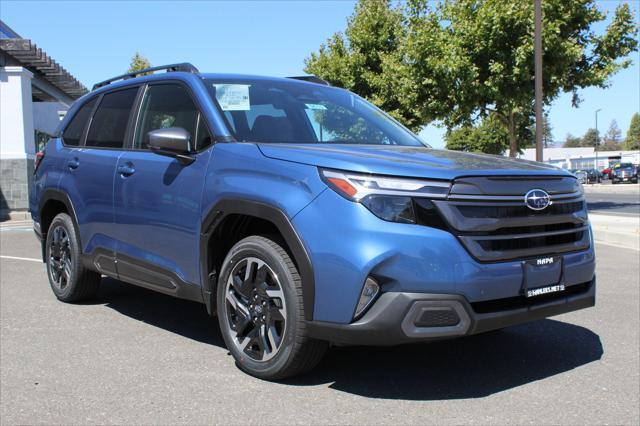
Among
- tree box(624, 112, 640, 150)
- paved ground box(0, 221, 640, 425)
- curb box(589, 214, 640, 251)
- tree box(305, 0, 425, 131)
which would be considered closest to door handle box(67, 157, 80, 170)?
paved ground box(0, 221, 640, 425)

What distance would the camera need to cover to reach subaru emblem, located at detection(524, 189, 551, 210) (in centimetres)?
343

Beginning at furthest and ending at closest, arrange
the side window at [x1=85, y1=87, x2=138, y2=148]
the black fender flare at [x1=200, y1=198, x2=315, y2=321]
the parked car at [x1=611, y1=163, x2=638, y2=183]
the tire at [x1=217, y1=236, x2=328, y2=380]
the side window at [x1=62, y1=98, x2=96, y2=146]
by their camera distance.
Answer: the parked car at [x1=611, y1=163, x2=638, y2=183] → the side window at [x1=62, y1=98, x2=96, y2=146] → the side window at [x1=85, y1=87, x2=138, y2=148] → the tire at [x1=217, y1=236, x2=328, y2=380] → the black fender flare at [x1=200, y1=198, x2=315, y2=321]

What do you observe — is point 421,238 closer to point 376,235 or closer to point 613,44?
point 376,235

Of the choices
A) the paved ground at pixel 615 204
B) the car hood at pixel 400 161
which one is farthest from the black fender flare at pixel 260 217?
the paved ground at pixel 615 204

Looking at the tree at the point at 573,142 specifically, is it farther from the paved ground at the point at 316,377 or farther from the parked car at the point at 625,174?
the paved ground at the point at 316,377

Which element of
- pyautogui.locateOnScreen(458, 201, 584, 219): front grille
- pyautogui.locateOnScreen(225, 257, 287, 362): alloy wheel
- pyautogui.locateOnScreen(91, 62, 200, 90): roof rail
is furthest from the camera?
pyautogui.locateOnScreen(91, 62, 200, 90): roof rail

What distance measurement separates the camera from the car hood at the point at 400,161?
3.23 meters

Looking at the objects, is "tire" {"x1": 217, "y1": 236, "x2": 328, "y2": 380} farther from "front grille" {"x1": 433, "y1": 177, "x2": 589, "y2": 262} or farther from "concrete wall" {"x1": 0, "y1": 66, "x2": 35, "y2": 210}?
"concrete wall" {"x1": 0, "y1": 66, "x2": 35, "y2": 210}

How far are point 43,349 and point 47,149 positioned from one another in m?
2.42

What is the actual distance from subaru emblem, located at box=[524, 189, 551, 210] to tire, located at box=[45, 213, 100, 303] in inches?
147

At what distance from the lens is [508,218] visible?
333 cm

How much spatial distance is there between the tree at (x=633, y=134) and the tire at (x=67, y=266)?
137149 mm

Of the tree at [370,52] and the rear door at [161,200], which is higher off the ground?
the tree at [370,52]

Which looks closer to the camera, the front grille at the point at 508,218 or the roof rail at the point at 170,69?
the front grille at the point at 508,218
